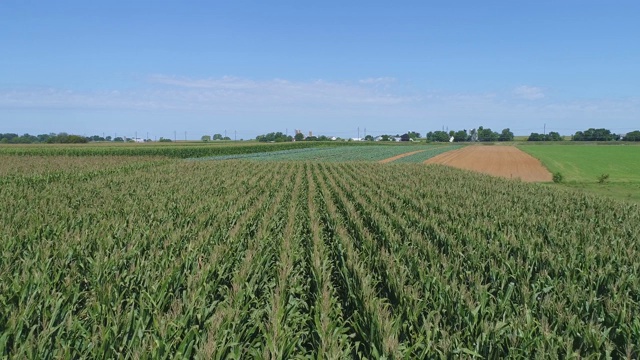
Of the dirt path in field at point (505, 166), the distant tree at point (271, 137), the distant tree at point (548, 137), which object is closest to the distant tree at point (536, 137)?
the distant tree at point (548, 137)

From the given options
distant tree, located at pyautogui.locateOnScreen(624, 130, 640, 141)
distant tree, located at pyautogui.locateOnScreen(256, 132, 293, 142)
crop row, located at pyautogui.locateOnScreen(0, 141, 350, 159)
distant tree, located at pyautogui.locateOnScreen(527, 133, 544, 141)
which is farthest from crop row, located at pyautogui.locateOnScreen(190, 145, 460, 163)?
distant tree, located at pyautogui.locateOnScreen(624, 130, 640, 141)

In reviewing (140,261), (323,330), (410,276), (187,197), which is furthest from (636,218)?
(187,197)

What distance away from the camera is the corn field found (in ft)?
13.5

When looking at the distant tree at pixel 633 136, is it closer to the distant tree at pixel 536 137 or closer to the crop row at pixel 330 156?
the distant tree at pixel 536 137

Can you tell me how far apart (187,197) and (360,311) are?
39.0 feet

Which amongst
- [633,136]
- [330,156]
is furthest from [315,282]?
[633,136]

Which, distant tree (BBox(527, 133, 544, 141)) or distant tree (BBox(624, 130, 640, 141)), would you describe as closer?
distant tree (BBox(624, 130, 640, 141))

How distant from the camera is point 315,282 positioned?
7.02 metres

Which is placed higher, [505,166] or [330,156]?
[330,156]

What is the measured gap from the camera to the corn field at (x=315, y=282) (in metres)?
4.11

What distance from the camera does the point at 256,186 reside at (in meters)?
21.5

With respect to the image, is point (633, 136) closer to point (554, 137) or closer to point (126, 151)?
point (554, 137)

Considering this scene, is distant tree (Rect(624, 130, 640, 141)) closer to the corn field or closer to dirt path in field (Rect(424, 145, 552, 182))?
dirt path in field (Rect(424, 145, 552, 182))

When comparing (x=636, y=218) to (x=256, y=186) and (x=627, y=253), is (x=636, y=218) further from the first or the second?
(x=256, y=186)
